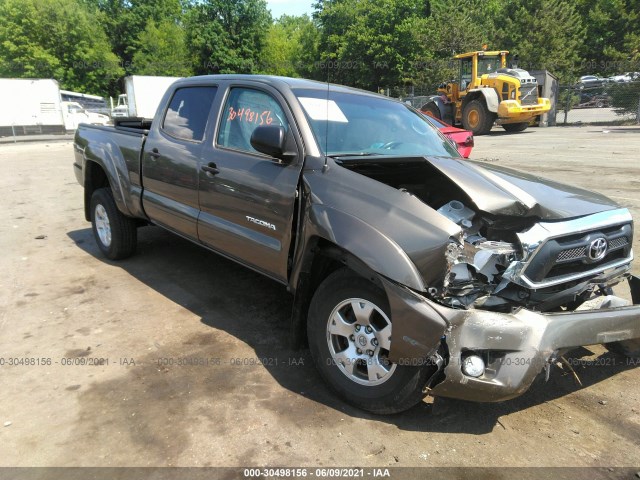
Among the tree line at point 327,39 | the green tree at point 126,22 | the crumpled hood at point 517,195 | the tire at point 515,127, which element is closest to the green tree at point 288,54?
the tree line at point 327,39

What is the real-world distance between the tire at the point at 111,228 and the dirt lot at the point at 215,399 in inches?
17.9

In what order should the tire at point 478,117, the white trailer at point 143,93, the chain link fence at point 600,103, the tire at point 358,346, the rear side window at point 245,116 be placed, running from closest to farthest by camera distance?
the tire at point 358,346, the rear side window at point 245,116, the tire at point 478,117, the chain link fence at point 600,103, the white trailer at point 143,93

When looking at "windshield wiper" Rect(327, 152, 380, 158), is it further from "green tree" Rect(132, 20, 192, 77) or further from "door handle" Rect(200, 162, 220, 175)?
"green tree" Rect(132, 20, 192, 77)

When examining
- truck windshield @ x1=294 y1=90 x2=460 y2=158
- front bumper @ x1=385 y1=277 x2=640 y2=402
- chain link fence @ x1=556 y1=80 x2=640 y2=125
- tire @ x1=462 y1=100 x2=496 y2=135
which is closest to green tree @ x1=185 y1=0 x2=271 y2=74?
chain link fence @ x1=556 y1=80 x2=640 y2=125

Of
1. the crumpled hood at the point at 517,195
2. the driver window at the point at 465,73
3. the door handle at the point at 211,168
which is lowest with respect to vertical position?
the crumpled hood at the point at 517,195

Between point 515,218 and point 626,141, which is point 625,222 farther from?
point 626,141

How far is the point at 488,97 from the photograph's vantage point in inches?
763

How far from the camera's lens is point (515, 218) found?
264 cm

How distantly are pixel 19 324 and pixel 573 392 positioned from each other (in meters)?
4.18

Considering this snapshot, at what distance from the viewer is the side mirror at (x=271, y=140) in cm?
302

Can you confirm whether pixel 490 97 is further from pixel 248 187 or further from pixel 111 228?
pixel 248 187

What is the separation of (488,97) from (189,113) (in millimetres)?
17665

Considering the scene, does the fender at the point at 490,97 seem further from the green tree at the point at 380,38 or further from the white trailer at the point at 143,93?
the green tree at the point at 380,38

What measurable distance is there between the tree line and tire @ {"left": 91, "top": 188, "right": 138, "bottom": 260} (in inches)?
1117
